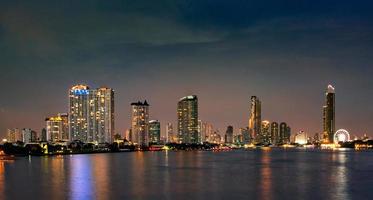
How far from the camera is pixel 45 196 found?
47562 millimetres

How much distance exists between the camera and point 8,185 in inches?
2277

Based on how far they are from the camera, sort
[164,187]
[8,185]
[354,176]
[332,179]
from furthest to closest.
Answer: [354,176] < [332,179] < [8,185] < [164,187]

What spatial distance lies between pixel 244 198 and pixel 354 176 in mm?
29523

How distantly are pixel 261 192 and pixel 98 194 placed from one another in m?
16.7

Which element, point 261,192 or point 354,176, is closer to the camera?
point 261,192

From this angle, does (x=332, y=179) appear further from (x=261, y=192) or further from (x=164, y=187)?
(x=164, y=187)

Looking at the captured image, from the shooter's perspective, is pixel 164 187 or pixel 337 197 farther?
pixel 164 187

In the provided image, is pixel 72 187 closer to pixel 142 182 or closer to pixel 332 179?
pixel 142 182

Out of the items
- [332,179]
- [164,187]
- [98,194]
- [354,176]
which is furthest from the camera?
[354,176]

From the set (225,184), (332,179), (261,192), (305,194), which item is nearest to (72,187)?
(225,184)

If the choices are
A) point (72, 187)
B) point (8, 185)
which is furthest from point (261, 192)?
point (8, 185)

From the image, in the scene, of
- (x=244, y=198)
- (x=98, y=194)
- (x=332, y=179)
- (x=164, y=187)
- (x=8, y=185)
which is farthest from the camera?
(x=332, y=179)

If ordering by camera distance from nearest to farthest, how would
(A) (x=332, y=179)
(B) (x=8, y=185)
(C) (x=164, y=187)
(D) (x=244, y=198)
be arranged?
(D) (x=244, y=198) < (C) (x=164, y=187) < (B) (x=8, y=185) < (A) (x=332, y=179)

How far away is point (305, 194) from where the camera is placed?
48.3 m
